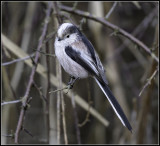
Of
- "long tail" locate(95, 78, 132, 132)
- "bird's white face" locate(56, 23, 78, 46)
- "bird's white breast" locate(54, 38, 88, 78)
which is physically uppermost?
"bird's white face" locate(56, 23, 78, 46)

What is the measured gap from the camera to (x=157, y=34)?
6.49 ft

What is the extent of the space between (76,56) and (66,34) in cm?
12

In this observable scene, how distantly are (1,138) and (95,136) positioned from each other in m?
1.13

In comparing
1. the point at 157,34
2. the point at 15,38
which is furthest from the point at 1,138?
the point at 157,34

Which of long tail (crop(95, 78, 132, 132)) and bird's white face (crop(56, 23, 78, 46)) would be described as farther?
bird's white face (crop(56, 23, 78, 46))

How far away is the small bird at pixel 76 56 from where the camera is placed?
1498mm

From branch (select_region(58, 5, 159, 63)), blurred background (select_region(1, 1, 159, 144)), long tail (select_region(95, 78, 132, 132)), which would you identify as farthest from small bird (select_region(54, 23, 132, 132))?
blurred background (select_region(1, 1, 159, 144))

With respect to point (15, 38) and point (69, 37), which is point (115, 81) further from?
point (69, 37)

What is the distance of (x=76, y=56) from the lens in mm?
1521

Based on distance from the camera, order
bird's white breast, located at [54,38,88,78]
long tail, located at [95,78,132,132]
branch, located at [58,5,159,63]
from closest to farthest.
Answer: long tail, located at [95,78,132,132]
bird's white breast, located at [54,38,88,78]
branch, located at [58,5,159,63]

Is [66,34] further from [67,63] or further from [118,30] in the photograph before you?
[118,30]

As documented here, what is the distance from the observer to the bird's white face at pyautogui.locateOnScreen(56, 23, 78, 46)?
1.50 metres

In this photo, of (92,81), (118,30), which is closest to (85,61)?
(118,30)

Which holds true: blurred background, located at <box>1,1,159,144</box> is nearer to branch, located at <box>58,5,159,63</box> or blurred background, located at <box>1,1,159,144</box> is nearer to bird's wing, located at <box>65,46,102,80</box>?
branch, located at <box>58,5,159,63</box>
